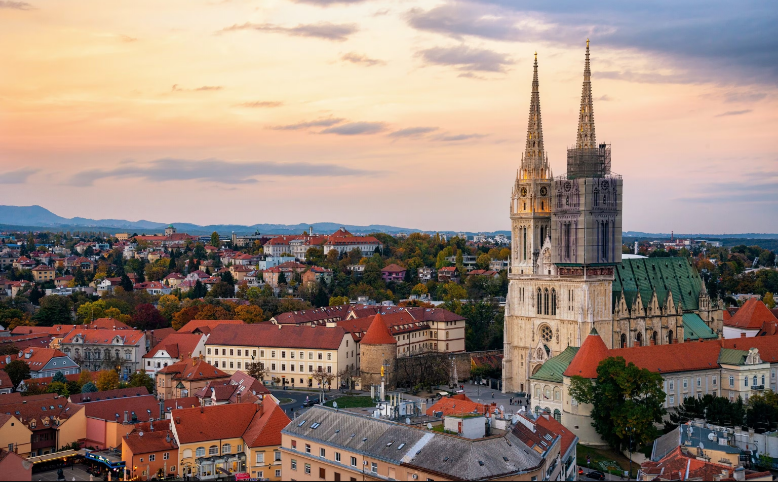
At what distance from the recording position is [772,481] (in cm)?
4372

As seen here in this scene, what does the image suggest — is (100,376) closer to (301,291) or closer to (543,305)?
(543,305)

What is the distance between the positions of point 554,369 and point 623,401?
25.5ft

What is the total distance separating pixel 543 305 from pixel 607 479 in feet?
97.1

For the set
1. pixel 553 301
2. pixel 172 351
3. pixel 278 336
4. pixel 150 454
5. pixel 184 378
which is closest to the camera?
pixel 150 454

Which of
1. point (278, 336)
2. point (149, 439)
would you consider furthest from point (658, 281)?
point (149, 439)

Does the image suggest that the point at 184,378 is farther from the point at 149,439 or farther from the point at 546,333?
the point at 546,333

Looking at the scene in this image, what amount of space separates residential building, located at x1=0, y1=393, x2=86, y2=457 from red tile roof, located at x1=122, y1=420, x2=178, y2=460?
7914mm

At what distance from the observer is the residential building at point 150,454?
5575 cm

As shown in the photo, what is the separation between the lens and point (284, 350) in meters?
91.9

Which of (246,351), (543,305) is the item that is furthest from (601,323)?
(246,351)

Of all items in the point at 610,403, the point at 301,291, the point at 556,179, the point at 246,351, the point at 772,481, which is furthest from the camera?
the point at 301,291

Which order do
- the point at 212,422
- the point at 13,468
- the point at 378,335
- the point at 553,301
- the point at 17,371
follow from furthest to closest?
the point at 378,335, the point at 553,301, the point at 17,371, the point at 212,422, the point at 13,468

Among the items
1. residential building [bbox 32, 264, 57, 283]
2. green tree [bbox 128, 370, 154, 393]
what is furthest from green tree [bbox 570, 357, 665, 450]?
residential building [bbox 32, 264, 57, 283]

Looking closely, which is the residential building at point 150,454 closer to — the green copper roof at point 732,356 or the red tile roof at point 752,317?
the green copper roof at point 732,356
